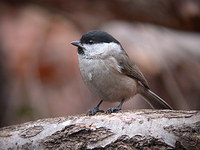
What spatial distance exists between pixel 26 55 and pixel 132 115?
2853mm

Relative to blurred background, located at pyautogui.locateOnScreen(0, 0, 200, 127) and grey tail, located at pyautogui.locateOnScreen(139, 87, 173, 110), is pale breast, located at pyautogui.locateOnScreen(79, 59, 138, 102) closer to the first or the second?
grey tail, located at pyautogui.locateOnScreen(139, 87, 173, 110)

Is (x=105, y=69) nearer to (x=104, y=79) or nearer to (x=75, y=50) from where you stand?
(x=104, y=79)

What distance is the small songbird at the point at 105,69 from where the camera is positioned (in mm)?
2377

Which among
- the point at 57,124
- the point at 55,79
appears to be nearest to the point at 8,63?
the point at 55,79

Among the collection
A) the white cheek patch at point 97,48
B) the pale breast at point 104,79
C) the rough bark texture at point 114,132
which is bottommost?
the rough bark texture at point 114,132

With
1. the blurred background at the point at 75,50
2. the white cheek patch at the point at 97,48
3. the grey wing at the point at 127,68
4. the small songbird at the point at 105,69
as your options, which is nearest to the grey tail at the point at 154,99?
the grey wing at the point at 127,68

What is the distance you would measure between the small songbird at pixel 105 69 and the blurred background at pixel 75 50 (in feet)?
4.42

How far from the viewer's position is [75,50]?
13.4 ft

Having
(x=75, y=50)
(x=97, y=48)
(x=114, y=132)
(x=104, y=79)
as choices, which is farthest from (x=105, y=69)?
(x=75, y=50)

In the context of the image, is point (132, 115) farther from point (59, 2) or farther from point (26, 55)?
point (59, 2)

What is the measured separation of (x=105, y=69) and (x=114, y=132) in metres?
0.83

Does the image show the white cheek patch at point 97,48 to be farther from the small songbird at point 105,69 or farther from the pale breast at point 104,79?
the pale breast at point 104,79

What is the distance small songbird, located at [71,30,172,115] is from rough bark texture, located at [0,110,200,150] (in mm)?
386

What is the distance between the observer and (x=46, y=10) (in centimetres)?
455
